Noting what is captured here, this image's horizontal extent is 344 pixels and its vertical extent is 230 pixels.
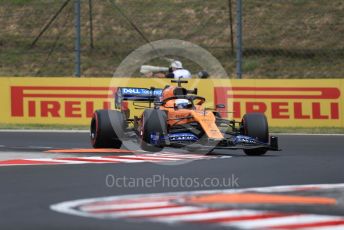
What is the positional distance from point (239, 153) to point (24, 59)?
62.0 feet

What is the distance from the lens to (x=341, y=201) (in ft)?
29.3

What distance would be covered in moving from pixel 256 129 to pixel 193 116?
1.06 metres

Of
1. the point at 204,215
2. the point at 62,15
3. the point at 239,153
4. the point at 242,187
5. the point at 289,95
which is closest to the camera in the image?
the point at 204,215

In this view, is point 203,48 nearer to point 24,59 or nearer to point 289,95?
point 24,59

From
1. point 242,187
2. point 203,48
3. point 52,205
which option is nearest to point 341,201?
point 242,187

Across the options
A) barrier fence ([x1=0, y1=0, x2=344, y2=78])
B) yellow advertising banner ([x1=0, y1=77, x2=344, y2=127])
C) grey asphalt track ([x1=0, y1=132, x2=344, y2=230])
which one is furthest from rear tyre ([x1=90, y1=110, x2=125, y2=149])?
barrier fence ([x1=0, y1=0, x2=344, y2=78])

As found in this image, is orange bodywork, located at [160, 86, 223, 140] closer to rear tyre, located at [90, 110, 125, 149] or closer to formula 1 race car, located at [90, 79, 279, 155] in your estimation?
formula 1 race car, located at [90, 79, 279, 155]

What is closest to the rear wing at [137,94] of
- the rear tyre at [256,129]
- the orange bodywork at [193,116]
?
the orange bodywork at [193,116]

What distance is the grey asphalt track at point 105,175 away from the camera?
7691 mm

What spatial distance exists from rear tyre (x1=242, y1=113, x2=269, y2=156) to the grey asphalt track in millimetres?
263

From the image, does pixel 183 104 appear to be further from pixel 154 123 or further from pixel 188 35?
pixel 188 35

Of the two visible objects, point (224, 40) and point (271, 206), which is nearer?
point (271, 206)

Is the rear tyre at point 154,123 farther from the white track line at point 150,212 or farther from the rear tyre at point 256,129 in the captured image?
the white track line at point 150,212

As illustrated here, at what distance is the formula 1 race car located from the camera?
15.0 m
